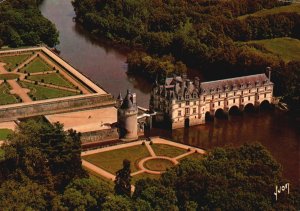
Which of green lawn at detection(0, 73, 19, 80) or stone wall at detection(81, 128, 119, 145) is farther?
green lawn at detection(0, 73, 19, 80)

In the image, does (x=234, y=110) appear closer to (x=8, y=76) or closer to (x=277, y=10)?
(x=8, y=76)

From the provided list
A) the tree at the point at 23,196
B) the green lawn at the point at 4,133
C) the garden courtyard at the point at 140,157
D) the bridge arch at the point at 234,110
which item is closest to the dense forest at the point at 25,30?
the green lawn at the point at 4,133

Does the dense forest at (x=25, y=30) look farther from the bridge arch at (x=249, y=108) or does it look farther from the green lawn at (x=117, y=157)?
the green lawn at (x=117, y=157)

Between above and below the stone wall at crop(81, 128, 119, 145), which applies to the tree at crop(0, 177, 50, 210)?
above

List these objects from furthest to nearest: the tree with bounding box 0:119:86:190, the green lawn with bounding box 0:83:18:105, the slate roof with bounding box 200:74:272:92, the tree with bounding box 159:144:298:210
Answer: the green lawn with bounding box 0:83:18:105 → the slate roof with bounding box 200:74:272:92 → the tree with bounding box 0:119:86:190 → the tree with bounding box 159:144:298:210

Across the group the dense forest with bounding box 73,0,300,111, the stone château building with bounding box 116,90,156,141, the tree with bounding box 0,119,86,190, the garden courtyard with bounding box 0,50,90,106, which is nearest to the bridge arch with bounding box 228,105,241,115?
the dense forest with bounding box 73,0,300,111

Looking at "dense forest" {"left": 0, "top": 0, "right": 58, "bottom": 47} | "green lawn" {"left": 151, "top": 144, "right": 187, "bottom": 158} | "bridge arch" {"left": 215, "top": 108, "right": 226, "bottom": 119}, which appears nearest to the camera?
"green lawn" {"left": 151, "top": 144, "right": 187, "bottom": 158}

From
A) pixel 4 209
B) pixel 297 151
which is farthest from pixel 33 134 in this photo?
pixel 297 151

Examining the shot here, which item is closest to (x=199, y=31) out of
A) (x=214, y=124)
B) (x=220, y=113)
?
(x=220, y=113)

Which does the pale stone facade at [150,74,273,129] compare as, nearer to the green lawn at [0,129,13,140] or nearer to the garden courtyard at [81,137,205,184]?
the garden courtyard at [81,137,205,184]
